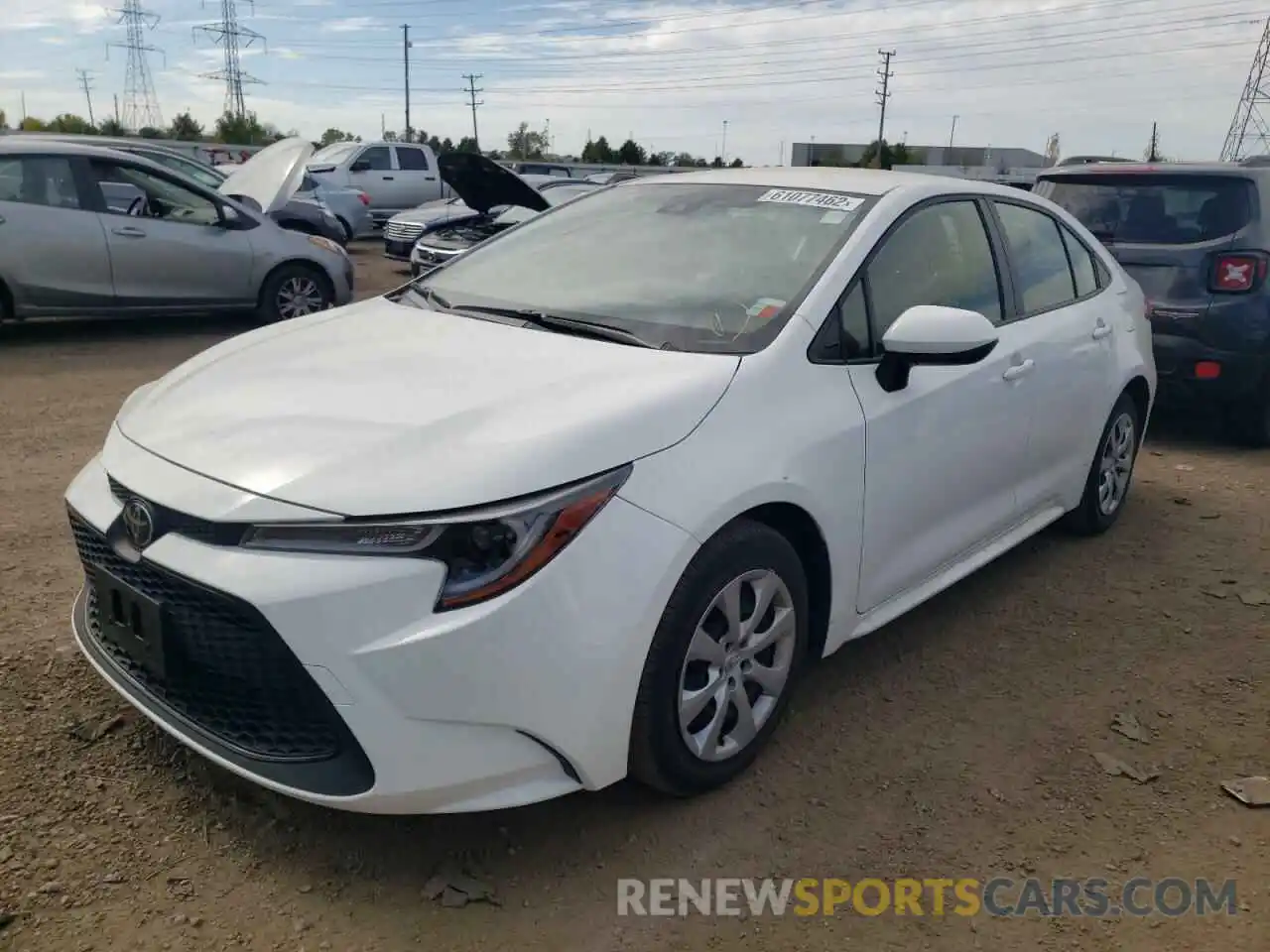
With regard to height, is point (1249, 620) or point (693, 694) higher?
point (693, 694)

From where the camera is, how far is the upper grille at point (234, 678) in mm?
2227

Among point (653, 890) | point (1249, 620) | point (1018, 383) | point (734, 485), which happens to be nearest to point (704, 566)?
point (734, 485)

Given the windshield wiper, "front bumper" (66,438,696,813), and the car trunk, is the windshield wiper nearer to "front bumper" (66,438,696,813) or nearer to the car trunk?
"front bumper" (66,438,696,813)

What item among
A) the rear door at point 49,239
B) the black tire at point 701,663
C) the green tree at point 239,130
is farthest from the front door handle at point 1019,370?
the green tree at point 239,130

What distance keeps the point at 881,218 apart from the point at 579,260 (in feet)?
3.19

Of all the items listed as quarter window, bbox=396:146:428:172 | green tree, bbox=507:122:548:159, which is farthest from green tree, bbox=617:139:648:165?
quarter window, bbox=396:146:428:172

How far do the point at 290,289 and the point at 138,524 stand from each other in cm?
785

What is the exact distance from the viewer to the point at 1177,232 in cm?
646

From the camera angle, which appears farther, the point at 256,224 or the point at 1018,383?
the point at 256,224

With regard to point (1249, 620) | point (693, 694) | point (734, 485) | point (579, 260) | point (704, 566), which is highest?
point (579, 260)

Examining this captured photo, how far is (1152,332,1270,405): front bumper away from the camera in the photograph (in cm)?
625

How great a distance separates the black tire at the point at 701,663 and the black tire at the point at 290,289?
25.1ft

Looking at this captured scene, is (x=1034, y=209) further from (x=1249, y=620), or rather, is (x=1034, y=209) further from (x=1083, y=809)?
(x=1083, y=809)

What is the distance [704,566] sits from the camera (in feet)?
8.34
